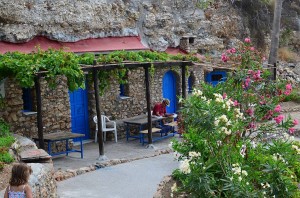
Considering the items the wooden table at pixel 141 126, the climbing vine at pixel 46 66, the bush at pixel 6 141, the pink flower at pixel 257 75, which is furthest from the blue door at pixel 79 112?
the pink flower at pixel 257 75

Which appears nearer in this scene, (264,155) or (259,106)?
(264,155)

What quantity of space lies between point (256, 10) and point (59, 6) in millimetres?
14160

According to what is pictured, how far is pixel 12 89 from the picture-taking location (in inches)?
540

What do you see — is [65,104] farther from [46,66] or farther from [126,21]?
[126,21]

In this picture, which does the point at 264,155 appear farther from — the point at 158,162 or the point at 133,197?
the point at 158,162

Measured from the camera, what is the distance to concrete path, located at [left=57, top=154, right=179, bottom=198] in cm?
1032

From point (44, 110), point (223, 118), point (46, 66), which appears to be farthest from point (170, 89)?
point (223, 118)

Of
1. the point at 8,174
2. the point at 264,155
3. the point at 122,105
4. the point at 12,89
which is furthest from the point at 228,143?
the point at 122,105

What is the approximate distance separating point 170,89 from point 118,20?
358 centimetres

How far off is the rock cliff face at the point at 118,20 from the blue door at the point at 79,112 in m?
2.27

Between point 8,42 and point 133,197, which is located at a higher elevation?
point 8,42

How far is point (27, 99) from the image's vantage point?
14.6m

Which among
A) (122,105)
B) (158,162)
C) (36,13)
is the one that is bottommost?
(158,162)

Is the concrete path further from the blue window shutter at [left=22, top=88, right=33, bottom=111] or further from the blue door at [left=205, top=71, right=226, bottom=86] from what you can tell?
the blue door at [left=205, top=71, right=226, bottom=86]
